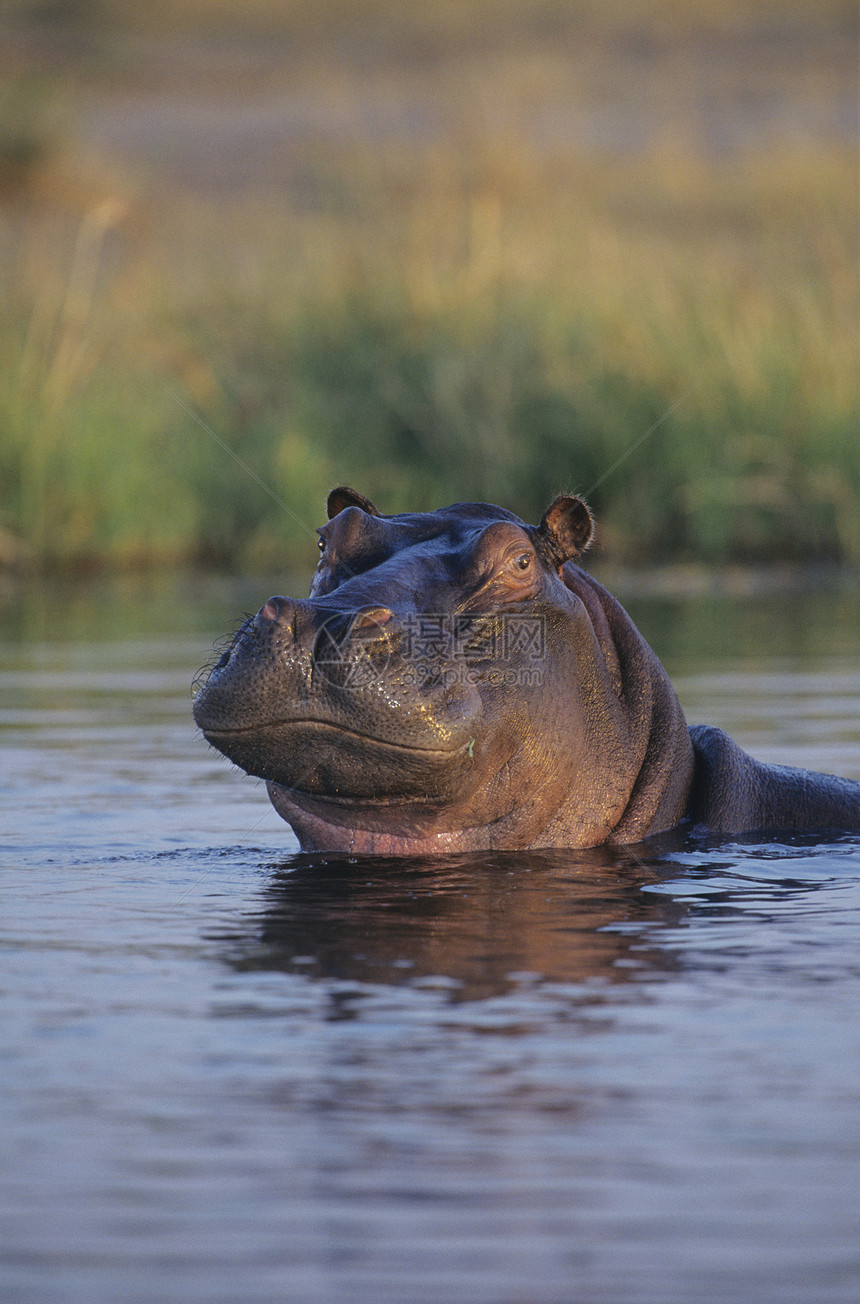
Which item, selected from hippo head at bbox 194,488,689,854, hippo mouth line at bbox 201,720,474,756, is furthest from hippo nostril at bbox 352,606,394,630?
hippo mouth line at bbox 201,720,474,756

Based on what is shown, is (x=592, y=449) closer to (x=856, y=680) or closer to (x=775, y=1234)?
(x=856, y=680)

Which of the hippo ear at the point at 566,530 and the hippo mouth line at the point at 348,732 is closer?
the hippo mouth line at the point at 348,732

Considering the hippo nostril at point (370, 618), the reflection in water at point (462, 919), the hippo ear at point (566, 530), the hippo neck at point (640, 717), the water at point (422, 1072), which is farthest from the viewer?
the hippo neck at point (640, 717)

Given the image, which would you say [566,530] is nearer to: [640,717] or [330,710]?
[640,717]

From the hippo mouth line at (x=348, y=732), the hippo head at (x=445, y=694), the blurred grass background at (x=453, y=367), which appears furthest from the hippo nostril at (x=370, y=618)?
the blurred grass background at (x=453, y=367)

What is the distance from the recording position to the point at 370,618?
14.4 ft

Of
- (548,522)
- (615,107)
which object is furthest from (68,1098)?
(615,107)

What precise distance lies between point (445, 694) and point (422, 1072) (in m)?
1.38

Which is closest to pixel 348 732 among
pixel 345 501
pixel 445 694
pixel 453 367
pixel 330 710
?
pixel 330 710

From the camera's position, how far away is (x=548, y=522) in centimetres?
518

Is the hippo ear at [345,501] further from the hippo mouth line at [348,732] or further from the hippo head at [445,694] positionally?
A: the hippo mouth line at [348,732]

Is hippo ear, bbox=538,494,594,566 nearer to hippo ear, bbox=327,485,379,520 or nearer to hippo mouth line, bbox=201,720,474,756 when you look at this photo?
hippo ear, bbox=327,485,379,520

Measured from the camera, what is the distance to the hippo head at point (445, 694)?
444 centimetres

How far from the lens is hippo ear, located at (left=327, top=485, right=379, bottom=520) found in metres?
5.48
